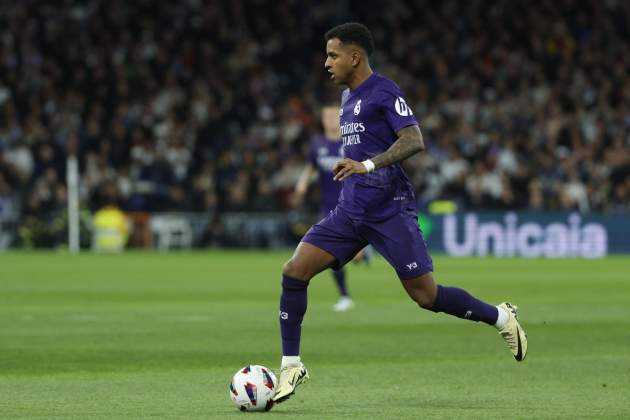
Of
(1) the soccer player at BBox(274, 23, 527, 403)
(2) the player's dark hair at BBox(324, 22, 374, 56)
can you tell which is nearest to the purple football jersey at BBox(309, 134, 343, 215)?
(1) the soccer player at BBox(274, 23, 527, 403)

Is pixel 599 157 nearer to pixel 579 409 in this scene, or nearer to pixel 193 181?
pixel 193 181

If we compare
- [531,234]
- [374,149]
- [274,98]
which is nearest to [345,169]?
[374,149]

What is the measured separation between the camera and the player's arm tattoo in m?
8.48

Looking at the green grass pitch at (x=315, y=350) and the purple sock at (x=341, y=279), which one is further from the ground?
the purple sock at (x=341, y=279)

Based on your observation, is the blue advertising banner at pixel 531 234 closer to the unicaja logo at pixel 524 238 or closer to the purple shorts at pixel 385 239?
the unicaja logo at pixel 524 238

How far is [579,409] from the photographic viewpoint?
322 inches

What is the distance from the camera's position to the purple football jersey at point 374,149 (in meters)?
8.83

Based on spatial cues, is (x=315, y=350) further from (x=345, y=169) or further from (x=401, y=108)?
(x=345, y=169)

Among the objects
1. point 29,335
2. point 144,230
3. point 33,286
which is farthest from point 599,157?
point 29,335

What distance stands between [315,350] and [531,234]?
847 inches

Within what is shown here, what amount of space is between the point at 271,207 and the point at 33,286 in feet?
46.9

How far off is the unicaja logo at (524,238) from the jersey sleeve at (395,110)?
2433 cm

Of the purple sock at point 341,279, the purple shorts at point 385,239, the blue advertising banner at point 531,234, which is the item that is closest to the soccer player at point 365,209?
the purple shorts at point 385,239

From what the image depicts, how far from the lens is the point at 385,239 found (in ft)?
29.0
